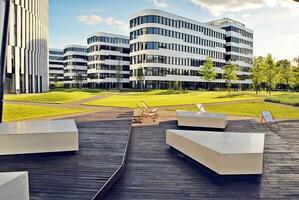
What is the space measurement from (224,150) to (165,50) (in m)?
61.8

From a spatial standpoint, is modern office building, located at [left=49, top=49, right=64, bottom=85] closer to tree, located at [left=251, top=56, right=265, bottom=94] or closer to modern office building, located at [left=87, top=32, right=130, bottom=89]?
modern office building, located at [left=87, top=32, right=130, bottom=89]

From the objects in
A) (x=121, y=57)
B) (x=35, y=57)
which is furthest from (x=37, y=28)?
(x=121, y=57)

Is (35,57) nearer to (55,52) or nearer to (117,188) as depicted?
(117,188)

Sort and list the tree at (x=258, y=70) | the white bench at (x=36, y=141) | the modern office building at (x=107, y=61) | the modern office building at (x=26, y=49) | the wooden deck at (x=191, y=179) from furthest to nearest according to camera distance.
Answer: the modern office building at (x=107, y=61) → the tree at (x=258, y=70) → the modern office building at (x=26, y=49) → the white bench at (x=36, y=141) → the wooden deck at (x=191, y=179)

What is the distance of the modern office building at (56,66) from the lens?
126000mm

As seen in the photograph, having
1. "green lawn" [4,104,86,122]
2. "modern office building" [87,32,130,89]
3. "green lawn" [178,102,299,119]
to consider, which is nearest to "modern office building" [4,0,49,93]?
"modern office building" [87,32,130,89]

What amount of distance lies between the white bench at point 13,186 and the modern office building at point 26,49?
48378 millimetres

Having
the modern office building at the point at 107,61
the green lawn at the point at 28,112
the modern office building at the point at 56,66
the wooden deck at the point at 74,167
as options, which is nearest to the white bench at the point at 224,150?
the wooden deck at the point at 74,167

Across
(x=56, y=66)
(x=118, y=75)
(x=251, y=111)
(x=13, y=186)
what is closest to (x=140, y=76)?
(x=118, y=75)

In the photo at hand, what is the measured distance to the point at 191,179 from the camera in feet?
25.8

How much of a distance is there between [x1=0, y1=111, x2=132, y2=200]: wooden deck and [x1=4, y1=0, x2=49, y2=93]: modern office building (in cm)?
4416

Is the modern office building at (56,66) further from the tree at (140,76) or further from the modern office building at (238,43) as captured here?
the modern office building at (238,43)

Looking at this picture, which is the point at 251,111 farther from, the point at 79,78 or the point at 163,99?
the point at 79,78

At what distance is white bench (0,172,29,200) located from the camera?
14.5 ft
